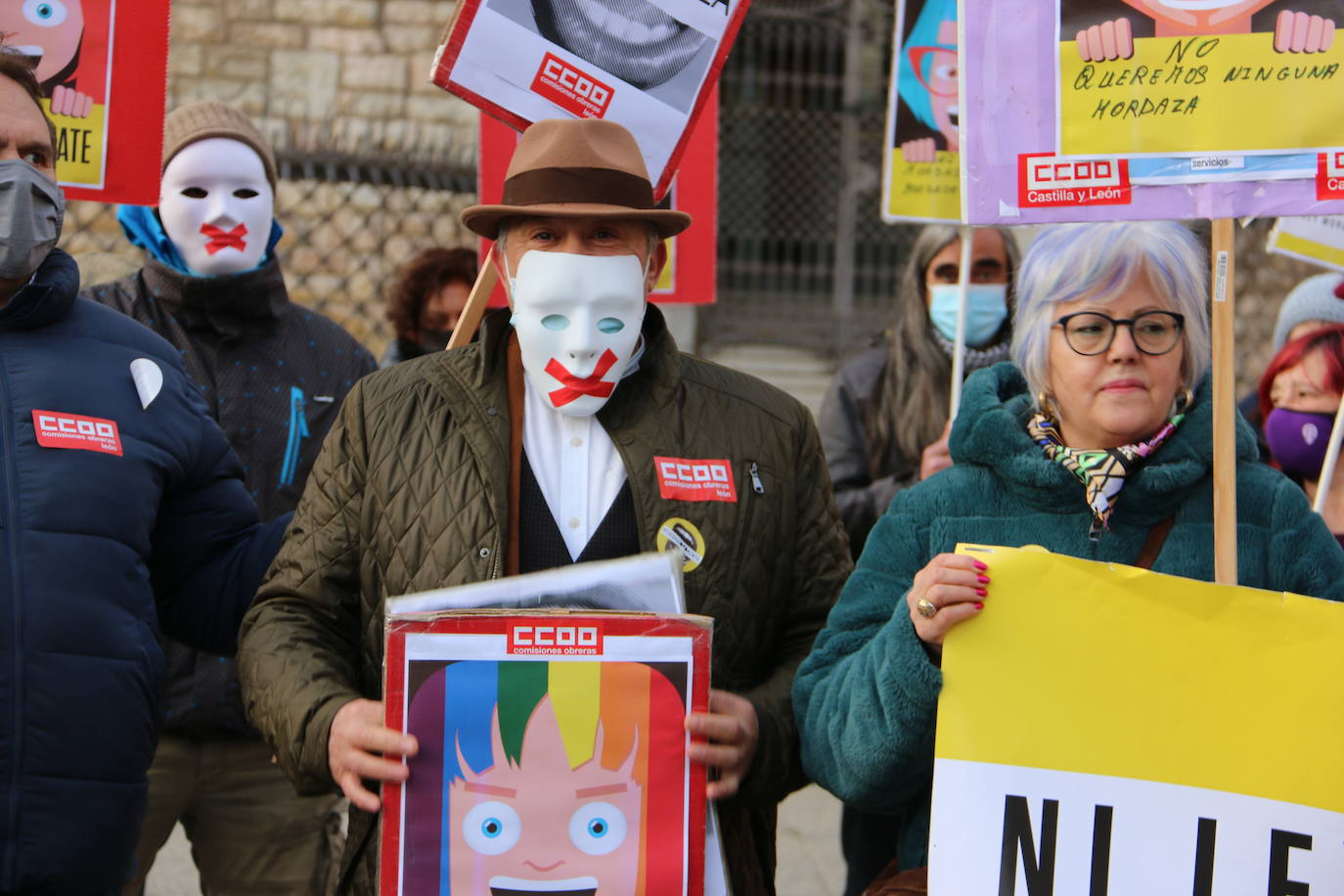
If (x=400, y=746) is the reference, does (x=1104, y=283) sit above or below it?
above

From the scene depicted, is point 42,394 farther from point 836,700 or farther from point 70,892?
point 836,700

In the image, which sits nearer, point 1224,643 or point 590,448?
point 1224,643

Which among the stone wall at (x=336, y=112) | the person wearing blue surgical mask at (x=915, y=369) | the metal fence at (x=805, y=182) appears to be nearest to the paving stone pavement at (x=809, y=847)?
the person wearing blue surgical mask at (x=915, y=369)

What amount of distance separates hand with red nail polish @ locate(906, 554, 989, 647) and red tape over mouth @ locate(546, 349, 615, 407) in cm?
68

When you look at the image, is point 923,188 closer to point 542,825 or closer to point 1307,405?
point 1307,405

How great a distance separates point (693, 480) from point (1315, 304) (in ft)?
9.62

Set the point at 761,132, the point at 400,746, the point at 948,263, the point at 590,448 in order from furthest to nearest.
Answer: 1. the point at 761,132
2. the point at 948,263
3. the point at 590,448
4. the point at 400,746

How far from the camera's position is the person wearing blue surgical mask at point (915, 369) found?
448 cm

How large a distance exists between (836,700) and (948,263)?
8.47 feet

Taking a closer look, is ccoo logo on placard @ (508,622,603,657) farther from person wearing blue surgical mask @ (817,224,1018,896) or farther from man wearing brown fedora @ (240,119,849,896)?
person wearing blue surgical mask @ (817,224,1018,896)

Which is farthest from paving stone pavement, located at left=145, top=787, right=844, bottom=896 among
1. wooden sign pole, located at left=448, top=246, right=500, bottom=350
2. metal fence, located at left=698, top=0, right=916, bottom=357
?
metal fence, located at left=698, top=0, right=916, bottom=357

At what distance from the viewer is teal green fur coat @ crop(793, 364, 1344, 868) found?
2318mm

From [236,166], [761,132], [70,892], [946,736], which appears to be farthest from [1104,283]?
[761,132]

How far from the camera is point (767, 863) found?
2.67 m
